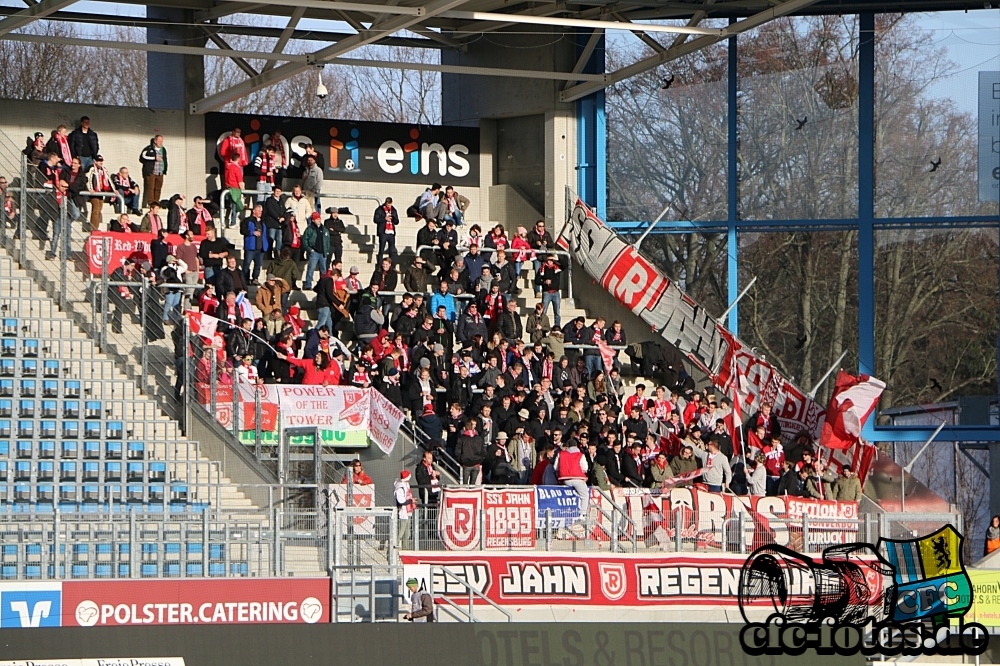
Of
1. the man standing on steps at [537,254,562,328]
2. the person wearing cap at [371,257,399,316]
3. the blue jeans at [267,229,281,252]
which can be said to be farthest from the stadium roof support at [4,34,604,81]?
the person wearing cap at [371,257,399,316]

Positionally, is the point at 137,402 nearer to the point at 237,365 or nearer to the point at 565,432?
the point at 237,365

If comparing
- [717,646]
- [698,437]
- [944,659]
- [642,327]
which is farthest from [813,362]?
[717,646]

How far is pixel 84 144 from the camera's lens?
2509cm

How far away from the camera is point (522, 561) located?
18.9 metres

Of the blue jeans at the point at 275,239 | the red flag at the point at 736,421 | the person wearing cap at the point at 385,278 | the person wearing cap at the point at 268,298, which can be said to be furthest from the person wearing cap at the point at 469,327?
the red flag at the point at 736,421

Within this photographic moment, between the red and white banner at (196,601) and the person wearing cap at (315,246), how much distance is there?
9.07 m

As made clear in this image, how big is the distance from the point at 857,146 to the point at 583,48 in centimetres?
519

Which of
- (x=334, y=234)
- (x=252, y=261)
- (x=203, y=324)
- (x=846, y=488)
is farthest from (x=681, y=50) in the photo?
(x=203, y=324)

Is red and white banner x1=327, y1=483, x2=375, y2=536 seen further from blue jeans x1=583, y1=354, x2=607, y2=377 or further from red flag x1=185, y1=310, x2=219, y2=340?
blue jeans x1=583, y1=354, x2=607, y2=377

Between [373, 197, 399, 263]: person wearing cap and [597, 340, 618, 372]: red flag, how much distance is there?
3.91 metres

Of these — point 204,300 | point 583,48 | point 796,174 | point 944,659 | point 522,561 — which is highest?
point 583,48

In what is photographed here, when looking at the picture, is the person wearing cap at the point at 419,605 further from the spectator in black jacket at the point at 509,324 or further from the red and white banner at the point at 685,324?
the red and white banner at the point at 685,324

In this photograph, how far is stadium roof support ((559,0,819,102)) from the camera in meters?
24.7

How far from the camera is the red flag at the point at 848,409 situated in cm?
2402
